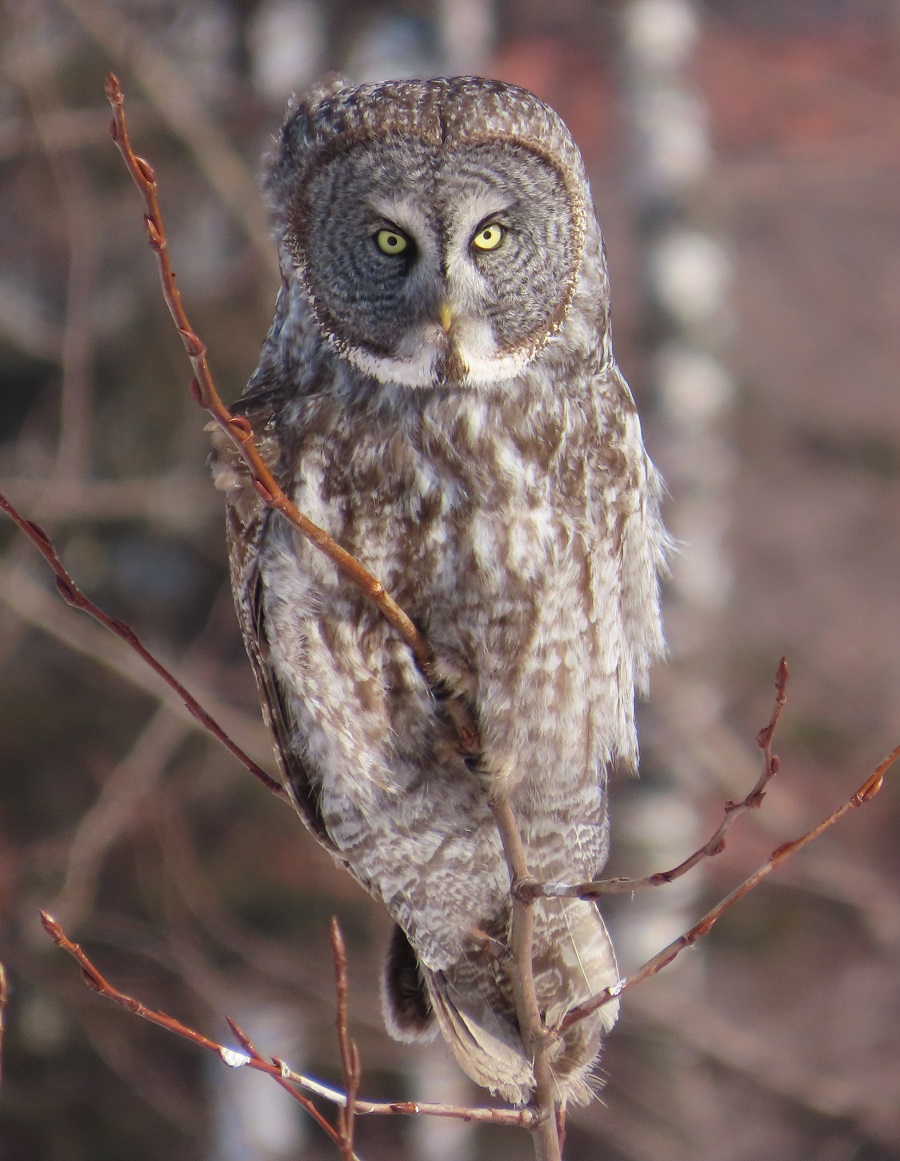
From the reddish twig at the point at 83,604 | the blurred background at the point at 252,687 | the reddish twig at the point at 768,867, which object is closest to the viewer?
the reddish twig at the point at 768,867

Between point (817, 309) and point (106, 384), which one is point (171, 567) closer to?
point (106, 384)

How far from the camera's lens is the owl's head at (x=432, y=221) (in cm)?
192

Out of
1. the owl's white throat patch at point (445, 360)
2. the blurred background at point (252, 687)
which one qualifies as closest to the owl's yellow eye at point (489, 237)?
the owl's white throat patch at point (445, 360)

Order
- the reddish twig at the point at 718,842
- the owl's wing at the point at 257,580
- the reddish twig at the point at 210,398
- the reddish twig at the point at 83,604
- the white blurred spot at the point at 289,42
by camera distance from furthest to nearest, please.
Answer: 1. the white blurred spot at the point at 289,42
2. the owl's wing at the point at 257,580
3. the reddish twig at the point at 83,604
4. the reddish twig at the point at 718,842
5. the reddish twig at the point at 210,398

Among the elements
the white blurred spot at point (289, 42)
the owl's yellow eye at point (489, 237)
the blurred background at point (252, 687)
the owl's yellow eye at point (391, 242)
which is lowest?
the blurred background at point (252, 687)

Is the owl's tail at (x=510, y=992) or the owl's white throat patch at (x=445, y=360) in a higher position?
the owl's white throat patch at (x=445, y=360)

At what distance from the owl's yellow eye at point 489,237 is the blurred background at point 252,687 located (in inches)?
108

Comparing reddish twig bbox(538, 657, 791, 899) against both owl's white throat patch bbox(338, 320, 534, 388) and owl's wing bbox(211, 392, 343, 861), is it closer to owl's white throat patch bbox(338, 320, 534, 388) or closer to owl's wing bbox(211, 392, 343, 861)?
owl's white throat patch bbox(338, 320, 534, 388)

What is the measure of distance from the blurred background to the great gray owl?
7.86 ft

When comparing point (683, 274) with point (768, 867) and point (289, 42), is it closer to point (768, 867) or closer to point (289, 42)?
point (289, 42)

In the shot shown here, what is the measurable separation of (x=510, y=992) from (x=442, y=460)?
1050 millimetres

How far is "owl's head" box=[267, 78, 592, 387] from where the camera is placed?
6.29ft

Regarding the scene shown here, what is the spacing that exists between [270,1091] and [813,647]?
3765 mm

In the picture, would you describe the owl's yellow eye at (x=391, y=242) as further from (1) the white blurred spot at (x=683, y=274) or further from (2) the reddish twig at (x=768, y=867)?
(1) the white blurred spot at (x=683, y=274)
